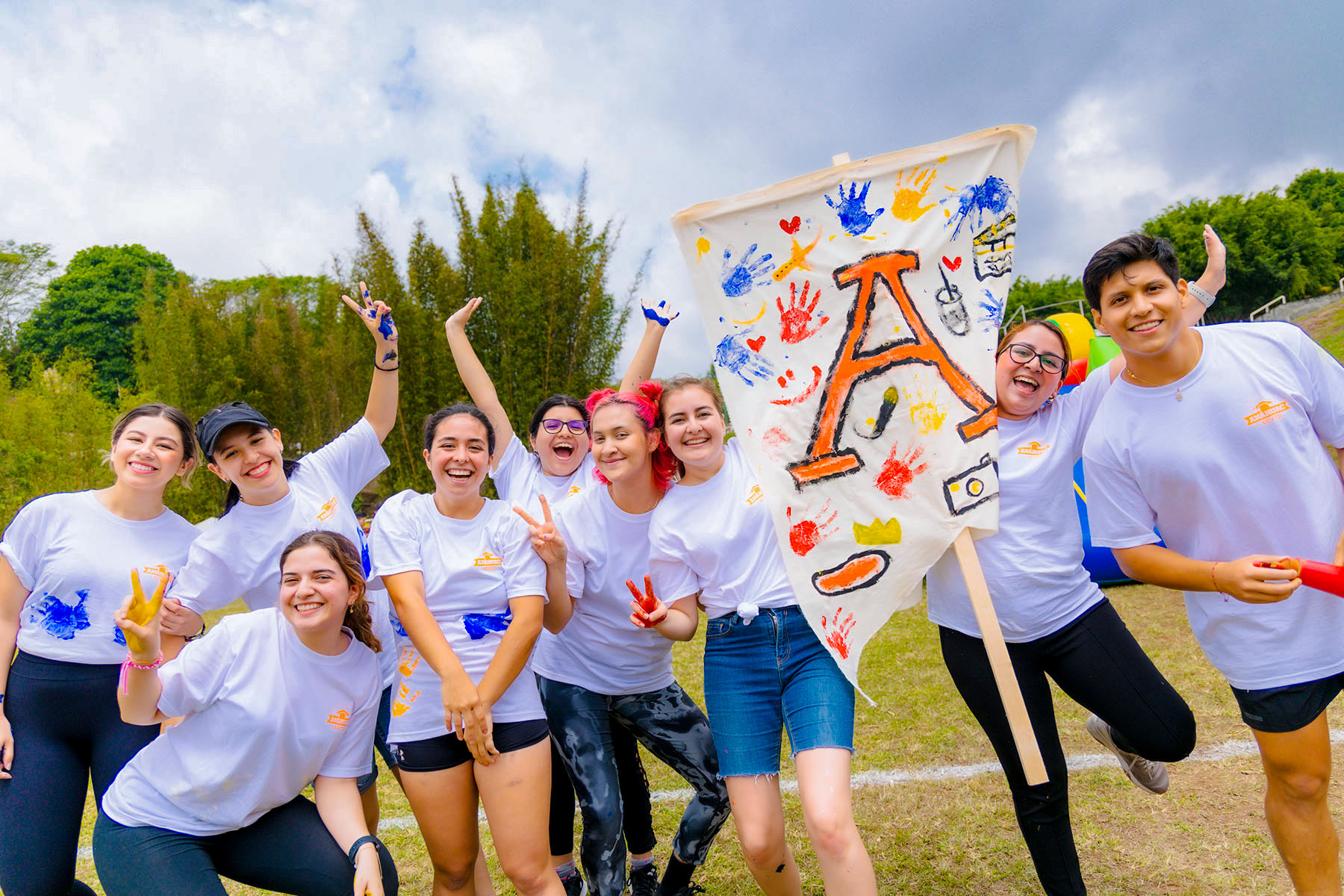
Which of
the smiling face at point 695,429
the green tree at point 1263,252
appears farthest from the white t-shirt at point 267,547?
the green tree at point 1263,252

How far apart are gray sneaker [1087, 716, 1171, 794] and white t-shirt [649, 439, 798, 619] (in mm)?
1624

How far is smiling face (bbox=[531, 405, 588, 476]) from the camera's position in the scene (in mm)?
3859

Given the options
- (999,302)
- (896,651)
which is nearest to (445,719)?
(999,302)

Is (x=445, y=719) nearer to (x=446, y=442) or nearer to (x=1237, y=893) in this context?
(x=446, y=442)

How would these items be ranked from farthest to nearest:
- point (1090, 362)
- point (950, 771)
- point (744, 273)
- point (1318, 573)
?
point (1090, 362)
point (950, 771)
point (744, 273)
point (1318, 573)

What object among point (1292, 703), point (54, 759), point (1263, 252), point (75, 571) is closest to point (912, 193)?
point (1292, 703)

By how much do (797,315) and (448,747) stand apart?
202 centimetres

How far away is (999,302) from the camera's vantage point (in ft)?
9.95

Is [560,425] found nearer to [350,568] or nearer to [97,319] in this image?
[350,568]

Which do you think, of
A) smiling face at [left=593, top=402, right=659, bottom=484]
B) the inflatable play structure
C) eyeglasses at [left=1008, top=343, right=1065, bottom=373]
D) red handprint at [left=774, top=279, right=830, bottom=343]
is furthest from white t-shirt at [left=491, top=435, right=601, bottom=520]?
the inflatable play structure

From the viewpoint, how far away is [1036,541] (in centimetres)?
282

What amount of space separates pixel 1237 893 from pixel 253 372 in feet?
68.2

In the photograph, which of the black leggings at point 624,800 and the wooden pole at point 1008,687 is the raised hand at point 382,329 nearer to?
the black leggings at point 624,800

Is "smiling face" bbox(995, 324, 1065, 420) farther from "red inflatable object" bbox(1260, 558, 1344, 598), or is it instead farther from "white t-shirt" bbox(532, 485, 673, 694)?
"white t-shirt" bbox(532, 485, 673, 694)
